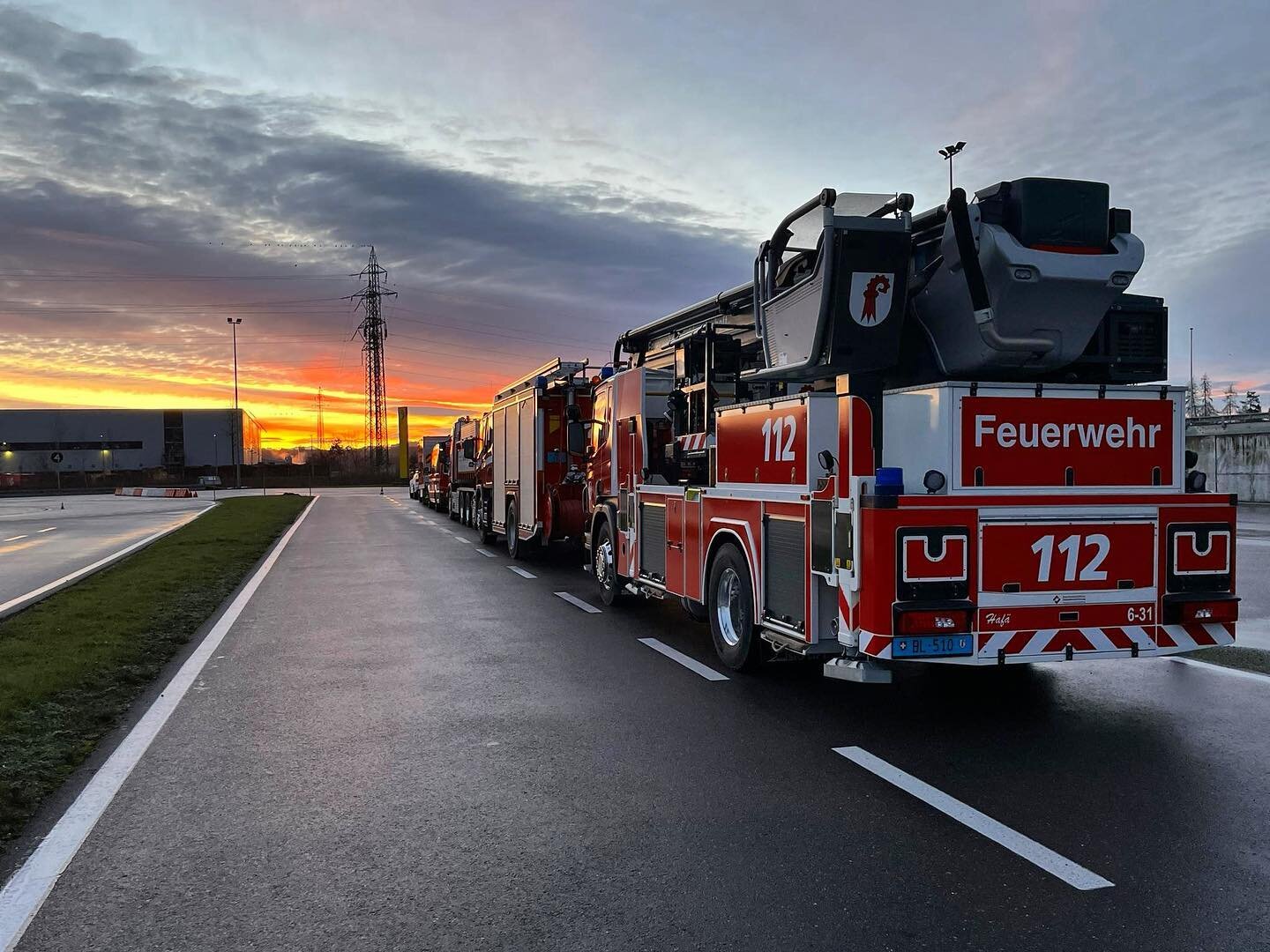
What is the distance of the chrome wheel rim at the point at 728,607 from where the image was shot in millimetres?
7703

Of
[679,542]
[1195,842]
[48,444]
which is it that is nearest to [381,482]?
[48,444]

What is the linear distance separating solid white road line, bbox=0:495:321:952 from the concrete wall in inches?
1294

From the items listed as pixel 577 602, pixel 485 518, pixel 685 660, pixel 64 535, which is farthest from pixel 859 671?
pixel 64 535

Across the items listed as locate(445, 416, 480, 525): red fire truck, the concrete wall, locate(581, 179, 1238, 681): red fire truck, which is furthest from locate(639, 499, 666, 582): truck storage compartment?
the concrete wall

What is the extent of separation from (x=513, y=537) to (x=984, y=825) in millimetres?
13833

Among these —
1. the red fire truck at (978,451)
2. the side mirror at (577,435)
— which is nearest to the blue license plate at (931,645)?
the red fire truck at (978,451)

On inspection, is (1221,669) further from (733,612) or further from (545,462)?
(545,462)

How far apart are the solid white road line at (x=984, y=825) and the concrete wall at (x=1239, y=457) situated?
102 ft

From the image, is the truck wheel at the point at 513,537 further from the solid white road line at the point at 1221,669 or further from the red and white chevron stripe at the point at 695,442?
the solid white road line at the point at 1221,669

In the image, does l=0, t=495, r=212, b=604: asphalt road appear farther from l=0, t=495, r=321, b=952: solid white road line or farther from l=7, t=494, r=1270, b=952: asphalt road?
l=7, t=494, r=1270, b=952: asphalt road

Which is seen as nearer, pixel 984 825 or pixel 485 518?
pixel 984 825

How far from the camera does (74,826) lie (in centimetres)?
446

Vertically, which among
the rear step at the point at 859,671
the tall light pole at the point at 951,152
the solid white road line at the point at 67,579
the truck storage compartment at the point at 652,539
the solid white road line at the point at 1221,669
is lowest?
the solid white road line at the point at 67,579

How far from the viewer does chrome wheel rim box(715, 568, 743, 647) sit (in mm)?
7703
